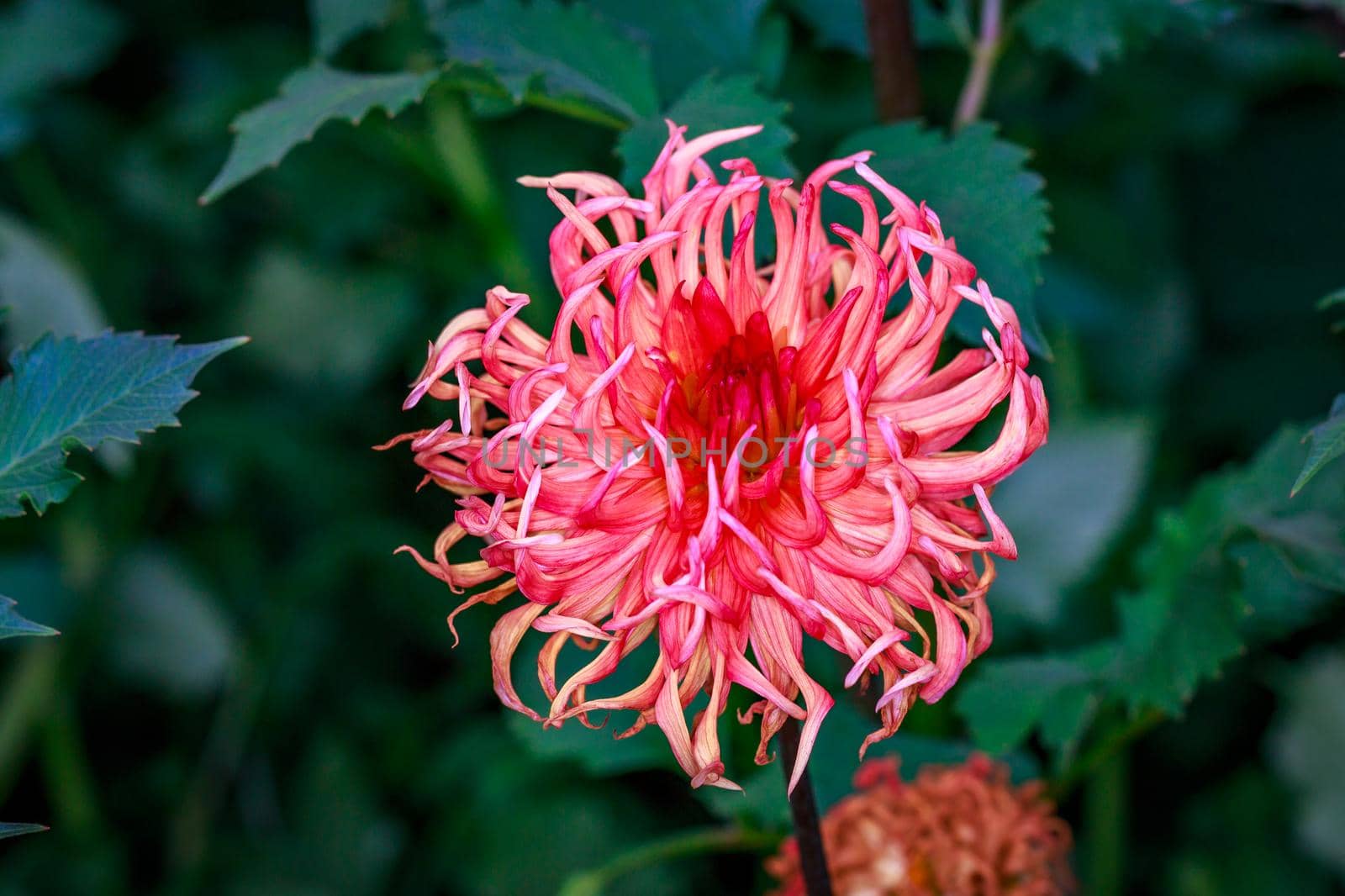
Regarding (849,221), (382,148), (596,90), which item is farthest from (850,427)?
(382,148)

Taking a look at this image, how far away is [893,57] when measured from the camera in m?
0.80

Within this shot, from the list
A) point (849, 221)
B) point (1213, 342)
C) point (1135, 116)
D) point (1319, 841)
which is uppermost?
point (849, 221)

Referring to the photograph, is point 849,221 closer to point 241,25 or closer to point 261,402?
point 261,402

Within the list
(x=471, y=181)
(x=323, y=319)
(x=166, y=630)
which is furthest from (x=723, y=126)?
(x=166, y=630)

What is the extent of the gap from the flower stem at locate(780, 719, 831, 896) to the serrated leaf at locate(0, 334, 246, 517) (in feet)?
1.09

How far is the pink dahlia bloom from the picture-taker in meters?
0.55

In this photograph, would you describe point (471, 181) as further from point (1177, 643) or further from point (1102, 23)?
point (1177, 643)

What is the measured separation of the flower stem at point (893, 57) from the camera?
793 mm

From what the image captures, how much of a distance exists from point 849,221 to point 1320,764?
0.71 m

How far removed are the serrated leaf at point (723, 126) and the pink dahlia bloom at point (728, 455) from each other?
0.04 meters

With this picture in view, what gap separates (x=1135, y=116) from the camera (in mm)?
1271

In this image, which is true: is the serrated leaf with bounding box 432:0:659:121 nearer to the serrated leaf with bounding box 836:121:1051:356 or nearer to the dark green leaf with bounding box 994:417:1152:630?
the serrated leaf with bounding box 836:121:1051:356

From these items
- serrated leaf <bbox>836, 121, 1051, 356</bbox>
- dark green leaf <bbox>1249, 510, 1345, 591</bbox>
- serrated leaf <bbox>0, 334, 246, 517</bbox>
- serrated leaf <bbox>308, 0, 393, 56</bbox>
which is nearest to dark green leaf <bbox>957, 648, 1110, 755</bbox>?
dark green leaf <bbox>1249, 510, 1345, 591</bbox>

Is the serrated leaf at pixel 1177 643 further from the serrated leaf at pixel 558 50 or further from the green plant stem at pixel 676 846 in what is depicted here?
the serrated leaf at pixel 558 50
